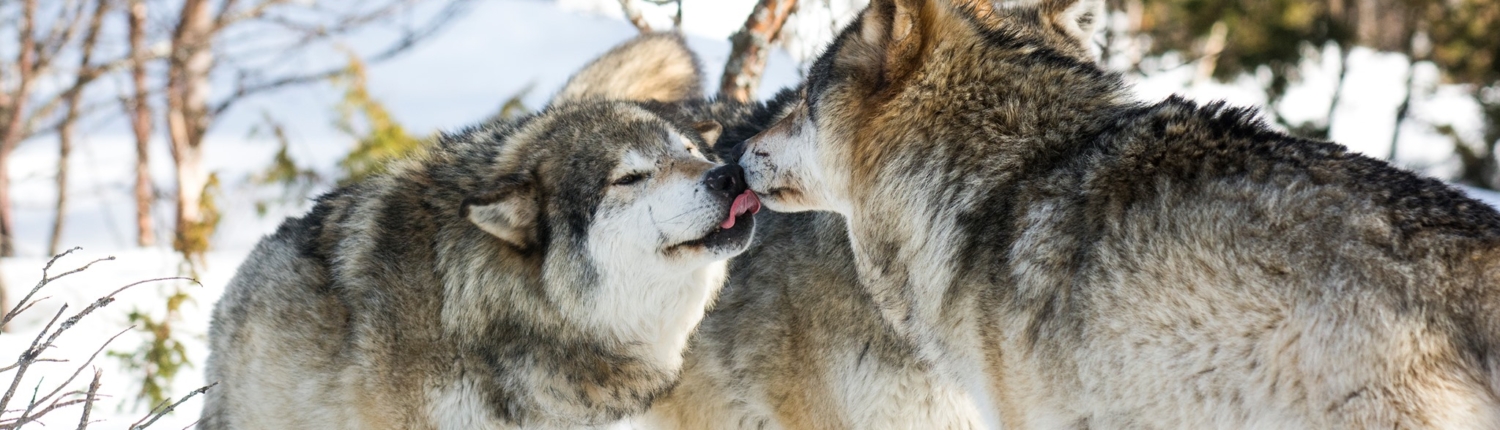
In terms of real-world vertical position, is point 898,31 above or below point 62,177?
below

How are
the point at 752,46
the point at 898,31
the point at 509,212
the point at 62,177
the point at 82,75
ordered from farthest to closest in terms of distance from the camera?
1. the point at 62,177
2. the point at 82,75
3. the point at 752,46
4. the point at 509,212
5. the point at 898,31

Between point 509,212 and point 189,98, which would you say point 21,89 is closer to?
point 189,98

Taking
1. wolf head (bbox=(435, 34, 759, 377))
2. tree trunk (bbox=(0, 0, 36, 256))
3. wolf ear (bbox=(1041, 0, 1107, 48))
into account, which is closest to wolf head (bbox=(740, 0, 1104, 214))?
wolf head (bbox=(435, 34, 759, 377))

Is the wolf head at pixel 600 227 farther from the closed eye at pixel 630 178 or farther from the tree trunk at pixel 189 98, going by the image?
the tree trunk at pixel 189 98

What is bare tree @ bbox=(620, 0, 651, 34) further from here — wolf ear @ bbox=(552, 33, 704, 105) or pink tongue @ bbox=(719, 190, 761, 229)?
pink tongue @ bbox=(719, 190, 761, 229)

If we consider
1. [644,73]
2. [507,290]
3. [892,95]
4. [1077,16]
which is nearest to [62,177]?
[644,73]

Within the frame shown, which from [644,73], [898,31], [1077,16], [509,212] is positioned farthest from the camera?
[644,73]

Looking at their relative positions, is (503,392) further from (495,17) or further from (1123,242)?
(495,17)

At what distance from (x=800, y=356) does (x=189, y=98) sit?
11447 millimetres

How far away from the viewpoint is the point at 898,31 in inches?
131

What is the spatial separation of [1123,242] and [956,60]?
835 mm

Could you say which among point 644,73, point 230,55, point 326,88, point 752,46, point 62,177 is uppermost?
point 326,88

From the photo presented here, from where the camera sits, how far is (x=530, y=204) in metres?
3.91

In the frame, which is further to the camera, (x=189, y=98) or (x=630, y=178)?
(x=189, y=98)
